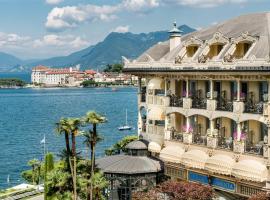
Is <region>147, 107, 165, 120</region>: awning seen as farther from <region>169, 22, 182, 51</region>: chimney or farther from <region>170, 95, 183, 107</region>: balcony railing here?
<region>169, 22, 182, 51</region>: chimney

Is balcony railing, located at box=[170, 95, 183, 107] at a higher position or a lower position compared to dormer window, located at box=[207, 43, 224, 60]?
lower

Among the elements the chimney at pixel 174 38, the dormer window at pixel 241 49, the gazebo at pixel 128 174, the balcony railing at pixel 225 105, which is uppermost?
the chimney at pixel 174 38

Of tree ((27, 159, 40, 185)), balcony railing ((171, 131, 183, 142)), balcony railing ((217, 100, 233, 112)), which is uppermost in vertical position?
balcony railing ((217, 100, 233, 112))

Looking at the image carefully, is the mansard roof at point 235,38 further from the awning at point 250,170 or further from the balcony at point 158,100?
the awning at point 250,170

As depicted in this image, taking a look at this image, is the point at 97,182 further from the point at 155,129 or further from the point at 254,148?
the point at 155,129

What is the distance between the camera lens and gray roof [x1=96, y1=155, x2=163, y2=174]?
41.7m

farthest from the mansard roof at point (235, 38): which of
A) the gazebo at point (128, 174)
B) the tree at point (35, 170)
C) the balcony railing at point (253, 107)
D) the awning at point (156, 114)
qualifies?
the tree at point (35, 170)

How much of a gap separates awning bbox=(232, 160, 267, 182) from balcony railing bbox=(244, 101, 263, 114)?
3487mm

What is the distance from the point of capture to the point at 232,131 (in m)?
39.6

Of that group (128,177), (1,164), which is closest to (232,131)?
(128,177)

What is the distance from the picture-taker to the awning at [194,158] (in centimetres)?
3922

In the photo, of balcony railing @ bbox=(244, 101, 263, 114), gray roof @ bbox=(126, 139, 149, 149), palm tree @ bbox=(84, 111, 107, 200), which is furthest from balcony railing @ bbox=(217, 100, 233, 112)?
palm tree @ bbox=(84, 111, 107, 200)

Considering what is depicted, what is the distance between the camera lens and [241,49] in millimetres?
39438

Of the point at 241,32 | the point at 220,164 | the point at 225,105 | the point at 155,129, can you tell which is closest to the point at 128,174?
the point at 155,129
